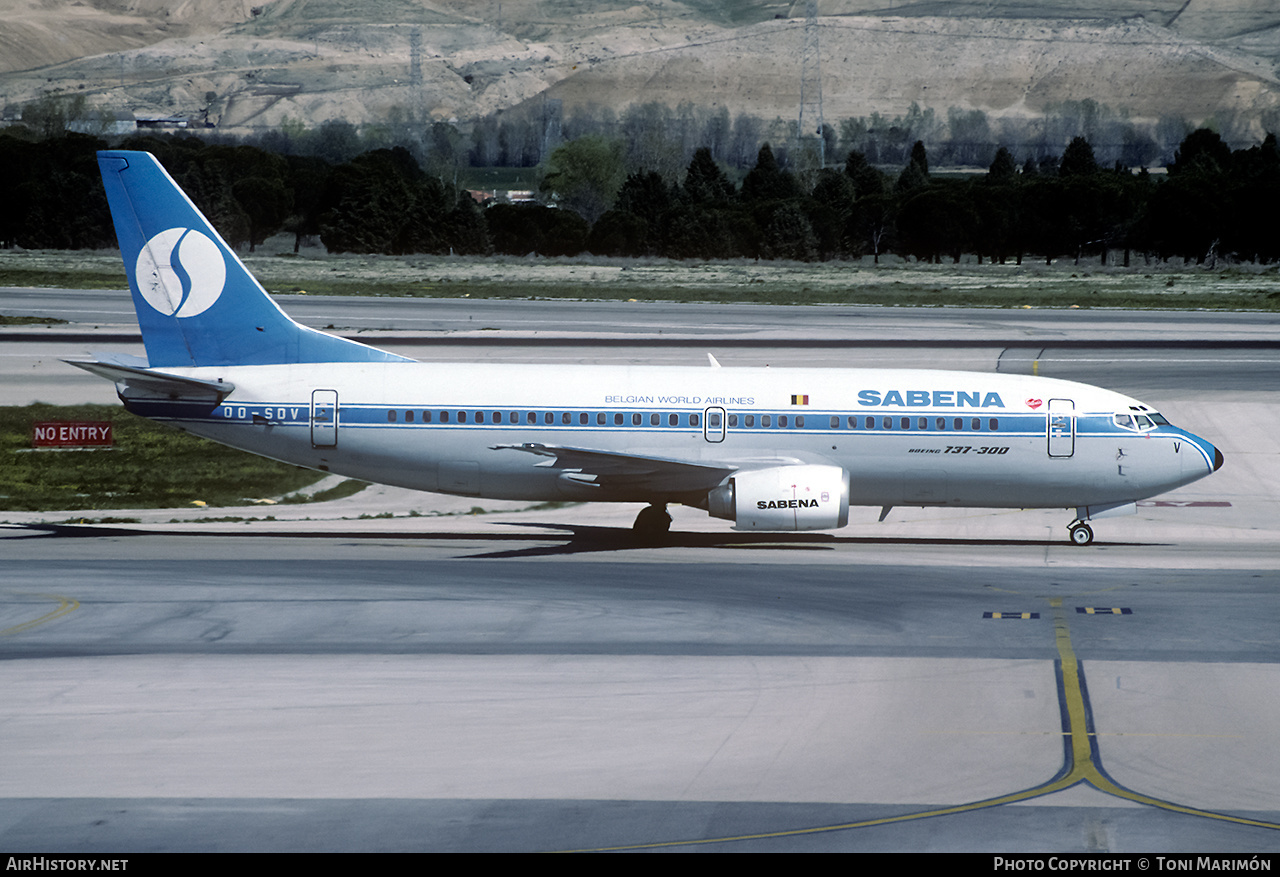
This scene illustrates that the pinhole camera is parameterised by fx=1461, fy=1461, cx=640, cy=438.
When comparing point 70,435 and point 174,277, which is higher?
point 174,277

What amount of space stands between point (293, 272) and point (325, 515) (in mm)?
85443

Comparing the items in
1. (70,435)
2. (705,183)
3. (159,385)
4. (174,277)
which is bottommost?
(70,435)

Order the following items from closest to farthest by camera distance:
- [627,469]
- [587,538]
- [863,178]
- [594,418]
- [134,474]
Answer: [627,469] < [594,418] < [587,538] < [134,474] < [863,178]

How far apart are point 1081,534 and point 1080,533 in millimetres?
41

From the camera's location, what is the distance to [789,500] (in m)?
32.8

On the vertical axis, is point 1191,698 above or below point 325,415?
below

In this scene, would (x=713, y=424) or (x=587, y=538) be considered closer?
(x=713, y=424)

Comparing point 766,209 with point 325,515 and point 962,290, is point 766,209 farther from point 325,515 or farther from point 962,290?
point 325,515

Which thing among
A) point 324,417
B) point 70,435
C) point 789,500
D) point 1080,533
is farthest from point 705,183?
point 789,500

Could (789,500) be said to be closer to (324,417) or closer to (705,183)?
(324,417)

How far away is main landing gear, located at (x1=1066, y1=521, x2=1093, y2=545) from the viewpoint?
1414 inches

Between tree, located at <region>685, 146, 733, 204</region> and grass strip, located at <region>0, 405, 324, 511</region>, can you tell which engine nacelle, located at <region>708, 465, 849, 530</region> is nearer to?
grass strip, located at <region>0, 405, 324, 511</region>
